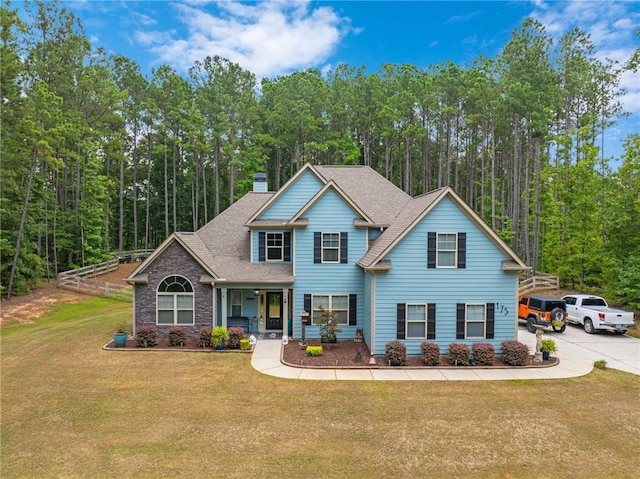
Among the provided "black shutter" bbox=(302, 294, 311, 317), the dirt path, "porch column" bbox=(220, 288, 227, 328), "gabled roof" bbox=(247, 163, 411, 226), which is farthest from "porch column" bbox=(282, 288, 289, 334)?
the dirt path

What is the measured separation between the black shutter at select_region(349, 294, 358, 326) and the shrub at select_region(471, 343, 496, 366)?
17.4ft

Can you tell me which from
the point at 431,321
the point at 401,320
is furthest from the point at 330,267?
the point at 431,321

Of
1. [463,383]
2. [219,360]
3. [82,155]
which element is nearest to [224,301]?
[219,360]

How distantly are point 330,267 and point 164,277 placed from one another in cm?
756

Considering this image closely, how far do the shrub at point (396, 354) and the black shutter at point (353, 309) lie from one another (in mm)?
3433

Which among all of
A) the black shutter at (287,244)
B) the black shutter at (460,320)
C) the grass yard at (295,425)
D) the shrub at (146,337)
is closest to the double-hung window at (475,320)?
the black shutter at (460,320)

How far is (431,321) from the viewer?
14820 millimetres

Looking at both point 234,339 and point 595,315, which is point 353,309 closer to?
point 234,339

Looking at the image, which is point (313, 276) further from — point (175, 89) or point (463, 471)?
point (175, 89)

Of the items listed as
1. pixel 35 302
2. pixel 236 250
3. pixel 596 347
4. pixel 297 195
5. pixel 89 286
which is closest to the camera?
pixel 596 347

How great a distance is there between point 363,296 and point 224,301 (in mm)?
6559

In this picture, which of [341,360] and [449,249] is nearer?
[341,360]

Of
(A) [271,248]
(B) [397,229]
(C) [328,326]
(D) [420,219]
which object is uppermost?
(D) [420,219]

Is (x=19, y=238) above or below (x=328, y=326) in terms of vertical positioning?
above
